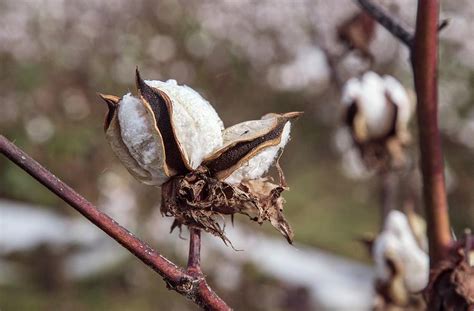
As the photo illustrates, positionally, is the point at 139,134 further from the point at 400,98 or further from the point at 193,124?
the point at 400,98

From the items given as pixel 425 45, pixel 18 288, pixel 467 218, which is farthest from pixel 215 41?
pixel 425 45

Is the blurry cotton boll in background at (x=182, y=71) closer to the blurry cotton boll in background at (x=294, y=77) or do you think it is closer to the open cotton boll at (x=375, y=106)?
the blurry cotton boll in background at (x=294, y=77)

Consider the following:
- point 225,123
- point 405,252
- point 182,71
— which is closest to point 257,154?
point 405,252

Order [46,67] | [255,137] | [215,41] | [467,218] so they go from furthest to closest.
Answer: [215,41], [46,67], [467,218], [255,137]

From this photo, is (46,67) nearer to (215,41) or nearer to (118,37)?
(118,37)

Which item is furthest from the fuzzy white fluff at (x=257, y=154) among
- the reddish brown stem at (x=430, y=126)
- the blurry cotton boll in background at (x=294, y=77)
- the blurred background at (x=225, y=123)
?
the blurry cotton boll in background at (x=294, y=77)

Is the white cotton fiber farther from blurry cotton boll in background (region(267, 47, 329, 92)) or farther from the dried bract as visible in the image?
blurry cotton boll in background (region(267, 47, 329, 92))

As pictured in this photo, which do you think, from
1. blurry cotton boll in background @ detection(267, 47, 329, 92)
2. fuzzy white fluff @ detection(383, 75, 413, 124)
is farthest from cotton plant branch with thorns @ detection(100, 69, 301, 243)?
blurry cotton boll in background @ detection(267, 47, 329, 92)
